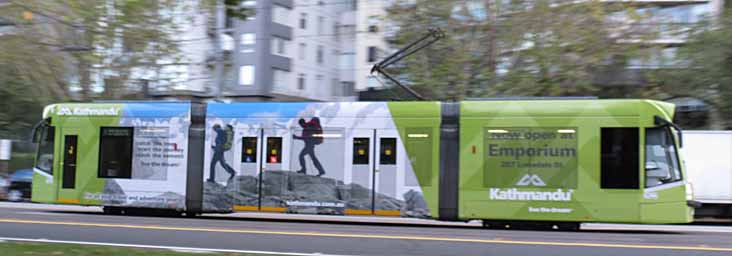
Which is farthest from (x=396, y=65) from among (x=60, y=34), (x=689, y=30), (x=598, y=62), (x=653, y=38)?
(x=60, y=34)

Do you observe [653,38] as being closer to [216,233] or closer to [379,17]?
[379,17]

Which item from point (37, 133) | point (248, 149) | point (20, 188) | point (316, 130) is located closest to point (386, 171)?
point (316, 130)

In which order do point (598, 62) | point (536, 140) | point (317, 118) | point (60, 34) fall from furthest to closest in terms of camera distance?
point (598, 62), point (317, 118), point (536, 140), point (60, 34)

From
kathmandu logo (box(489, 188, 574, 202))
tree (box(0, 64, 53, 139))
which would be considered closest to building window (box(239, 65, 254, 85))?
tree (box(0, 64, 53, 139))

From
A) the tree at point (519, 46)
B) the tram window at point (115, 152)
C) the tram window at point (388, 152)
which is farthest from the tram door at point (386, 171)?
the tree at point (519, 46)

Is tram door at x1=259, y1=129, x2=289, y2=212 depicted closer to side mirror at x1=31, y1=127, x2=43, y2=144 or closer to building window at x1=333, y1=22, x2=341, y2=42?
side mirror at x1=31, y1=127, x2=43, y2=144

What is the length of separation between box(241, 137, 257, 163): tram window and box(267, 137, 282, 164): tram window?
35 centimetres

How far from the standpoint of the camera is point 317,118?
54.1 feet

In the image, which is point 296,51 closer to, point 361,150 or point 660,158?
point 361,150

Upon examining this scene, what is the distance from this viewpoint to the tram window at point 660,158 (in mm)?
14367

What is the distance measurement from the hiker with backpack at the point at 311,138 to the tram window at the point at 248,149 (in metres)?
0.94

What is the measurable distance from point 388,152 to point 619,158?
4.64 metres

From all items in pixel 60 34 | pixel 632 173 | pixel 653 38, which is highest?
pixel 653 38

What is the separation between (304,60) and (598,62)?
81.3 ft
